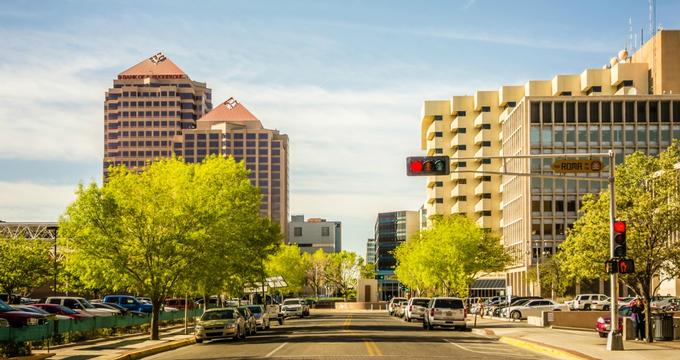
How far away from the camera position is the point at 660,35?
398 feet

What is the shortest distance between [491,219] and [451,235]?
60168 mm

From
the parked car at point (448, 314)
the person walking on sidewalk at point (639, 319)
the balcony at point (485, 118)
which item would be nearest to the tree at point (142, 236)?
the parked car at point (448, 314)

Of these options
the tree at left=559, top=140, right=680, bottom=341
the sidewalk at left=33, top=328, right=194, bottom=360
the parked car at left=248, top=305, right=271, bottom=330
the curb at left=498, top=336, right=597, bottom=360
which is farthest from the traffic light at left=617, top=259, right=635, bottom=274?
the parked car at left=248, top=305, right=271, bottom=330

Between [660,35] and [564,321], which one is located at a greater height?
[660,35]

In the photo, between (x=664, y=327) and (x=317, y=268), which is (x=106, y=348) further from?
(x=317, y=268)

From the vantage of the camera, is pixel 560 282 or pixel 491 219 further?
pixel 491 219

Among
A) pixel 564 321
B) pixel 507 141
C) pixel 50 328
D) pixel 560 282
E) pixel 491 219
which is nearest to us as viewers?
pixel 50 328

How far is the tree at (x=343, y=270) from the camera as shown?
6929 inches

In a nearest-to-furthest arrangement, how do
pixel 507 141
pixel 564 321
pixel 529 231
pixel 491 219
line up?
pixel 564 321, pixel 529 231, pixel 507 141, pixel 491 219

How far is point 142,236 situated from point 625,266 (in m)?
21.0

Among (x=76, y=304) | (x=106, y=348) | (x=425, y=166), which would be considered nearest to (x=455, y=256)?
(x=76, y=304)

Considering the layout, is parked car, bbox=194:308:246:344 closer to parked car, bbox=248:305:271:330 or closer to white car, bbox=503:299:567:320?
parked car, bbox=248:305:271:330

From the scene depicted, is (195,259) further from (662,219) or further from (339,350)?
(662,219)

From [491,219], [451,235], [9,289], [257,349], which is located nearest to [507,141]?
[491,219]
